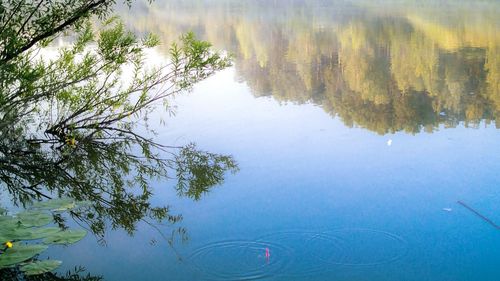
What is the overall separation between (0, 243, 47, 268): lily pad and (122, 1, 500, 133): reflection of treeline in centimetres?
535

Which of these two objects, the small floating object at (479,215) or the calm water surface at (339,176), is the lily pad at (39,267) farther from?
the small floating object at (479,215)

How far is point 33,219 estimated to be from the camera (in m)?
4.75

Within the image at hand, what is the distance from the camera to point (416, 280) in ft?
13.6

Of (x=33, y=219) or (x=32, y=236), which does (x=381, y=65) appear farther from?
(x=32, y=236)

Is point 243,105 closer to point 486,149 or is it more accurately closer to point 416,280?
point 486,149

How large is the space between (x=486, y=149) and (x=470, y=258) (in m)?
3.14

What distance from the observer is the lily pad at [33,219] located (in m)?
4.66

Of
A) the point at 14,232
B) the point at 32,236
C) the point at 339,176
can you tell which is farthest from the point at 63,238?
the point at 339,176

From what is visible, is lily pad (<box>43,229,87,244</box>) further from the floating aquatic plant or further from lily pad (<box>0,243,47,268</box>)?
lily pad (<box>0,243,47,268</box>)

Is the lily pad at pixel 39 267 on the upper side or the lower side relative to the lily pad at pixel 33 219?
lower

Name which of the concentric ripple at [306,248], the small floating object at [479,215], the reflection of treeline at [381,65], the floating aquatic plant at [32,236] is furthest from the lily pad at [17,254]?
the reflection of treeline at [381,65]

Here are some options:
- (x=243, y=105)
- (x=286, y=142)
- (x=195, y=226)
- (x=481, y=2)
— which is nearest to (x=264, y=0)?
(x=481, y=2)

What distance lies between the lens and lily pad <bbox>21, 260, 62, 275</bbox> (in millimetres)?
3932

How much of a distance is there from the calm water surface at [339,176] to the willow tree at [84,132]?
16.3 inches
